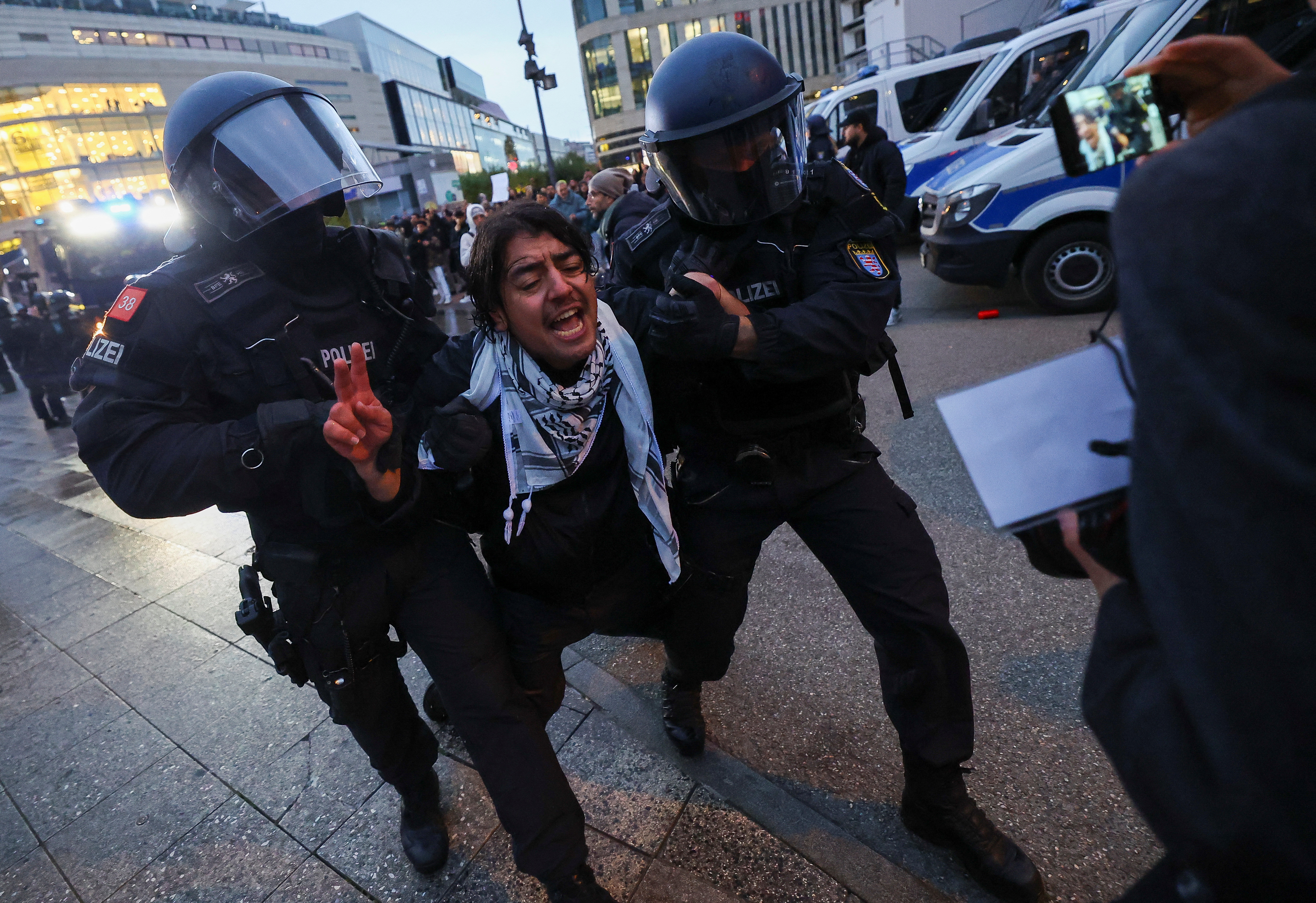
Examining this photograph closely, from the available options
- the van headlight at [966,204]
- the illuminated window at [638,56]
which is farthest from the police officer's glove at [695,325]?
the illuminated window at [638,56]

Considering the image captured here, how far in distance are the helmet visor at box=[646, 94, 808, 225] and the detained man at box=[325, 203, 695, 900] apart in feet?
1.12

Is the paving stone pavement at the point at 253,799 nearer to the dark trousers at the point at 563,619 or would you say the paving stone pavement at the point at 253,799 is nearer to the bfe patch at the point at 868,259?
the dark trousers at the point at 563,619

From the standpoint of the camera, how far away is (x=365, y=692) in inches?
77.5

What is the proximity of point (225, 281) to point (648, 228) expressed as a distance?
1191 mm

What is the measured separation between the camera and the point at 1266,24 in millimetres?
4129

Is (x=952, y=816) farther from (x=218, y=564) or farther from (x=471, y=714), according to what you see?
(x=218, y=564)

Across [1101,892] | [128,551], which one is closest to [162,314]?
[1101,892]

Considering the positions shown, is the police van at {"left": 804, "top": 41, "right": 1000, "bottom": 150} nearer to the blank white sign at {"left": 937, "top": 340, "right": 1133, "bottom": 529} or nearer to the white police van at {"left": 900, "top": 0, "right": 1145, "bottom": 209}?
the white police van at {"left": 900, "top": 0, "right": 1145, "bottom": 209}

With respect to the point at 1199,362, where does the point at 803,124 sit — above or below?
above

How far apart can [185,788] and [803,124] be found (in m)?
3.13

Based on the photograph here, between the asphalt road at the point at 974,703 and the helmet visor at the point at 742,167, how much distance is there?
909 millimetres

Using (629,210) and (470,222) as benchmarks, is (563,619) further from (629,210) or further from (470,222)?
(470,222)

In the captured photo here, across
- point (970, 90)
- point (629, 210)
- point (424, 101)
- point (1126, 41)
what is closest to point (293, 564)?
point (629, 210)

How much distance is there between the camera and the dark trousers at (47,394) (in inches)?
378
